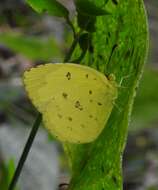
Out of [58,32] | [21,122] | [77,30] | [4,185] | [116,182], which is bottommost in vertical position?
[58,32]

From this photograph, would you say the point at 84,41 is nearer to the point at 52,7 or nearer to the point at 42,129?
the point at 52,7

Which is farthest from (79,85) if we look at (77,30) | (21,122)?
(21,122)

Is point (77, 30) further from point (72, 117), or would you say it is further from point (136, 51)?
point (72, 117)

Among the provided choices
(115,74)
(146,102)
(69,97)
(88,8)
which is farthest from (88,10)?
(146,102)

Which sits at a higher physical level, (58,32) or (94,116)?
(94,116)

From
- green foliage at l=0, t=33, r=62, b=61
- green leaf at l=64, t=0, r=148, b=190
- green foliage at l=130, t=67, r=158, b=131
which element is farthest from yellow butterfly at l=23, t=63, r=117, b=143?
green foliage at l=0, t=33, r=62, b=61

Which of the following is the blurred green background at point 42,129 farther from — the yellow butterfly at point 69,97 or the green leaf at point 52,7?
the green leaf at point 52,7

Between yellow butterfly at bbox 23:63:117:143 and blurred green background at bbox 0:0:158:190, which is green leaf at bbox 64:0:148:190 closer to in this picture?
yellow butterfly at bbox 23:63:117:143
